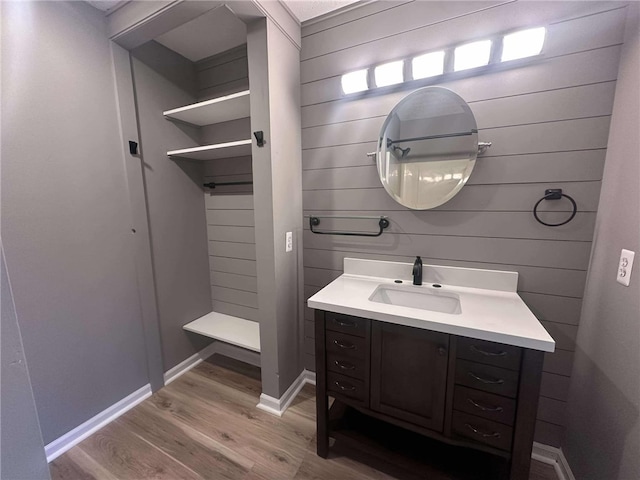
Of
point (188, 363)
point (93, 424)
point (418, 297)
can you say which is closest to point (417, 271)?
point (418, 297)

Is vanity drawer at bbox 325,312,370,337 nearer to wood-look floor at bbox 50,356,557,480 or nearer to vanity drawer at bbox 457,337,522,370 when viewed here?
vanity drawer at bbox 457,337,522,370

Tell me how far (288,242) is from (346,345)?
750mm

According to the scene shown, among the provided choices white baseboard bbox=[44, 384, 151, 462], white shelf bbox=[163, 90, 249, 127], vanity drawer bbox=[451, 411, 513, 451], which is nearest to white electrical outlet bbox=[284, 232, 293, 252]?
white shelf bbox=[163, 90, 249, 127]

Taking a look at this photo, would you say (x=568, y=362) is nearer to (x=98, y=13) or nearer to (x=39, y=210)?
(x=39, y=210)

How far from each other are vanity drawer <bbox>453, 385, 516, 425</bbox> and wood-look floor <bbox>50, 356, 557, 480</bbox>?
480 millimetres

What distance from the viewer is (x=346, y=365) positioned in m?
1.29

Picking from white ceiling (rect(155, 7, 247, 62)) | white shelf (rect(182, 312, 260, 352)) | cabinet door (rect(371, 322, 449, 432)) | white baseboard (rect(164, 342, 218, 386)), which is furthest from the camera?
white baseboard (rect(164, 342, 218, 386))

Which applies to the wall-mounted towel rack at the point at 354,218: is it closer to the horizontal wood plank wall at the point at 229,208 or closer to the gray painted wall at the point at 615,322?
the horizontal wood plank wall at the point at 229,208

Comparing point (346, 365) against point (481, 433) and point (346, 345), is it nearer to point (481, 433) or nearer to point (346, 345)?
point (346, 345)

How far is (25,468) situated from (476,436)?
1435 millimetres

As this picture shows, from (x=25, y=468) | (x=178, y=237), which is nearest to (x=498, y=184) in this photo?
(x=25, y=468)

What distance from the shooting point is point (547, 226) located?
49.2 inches

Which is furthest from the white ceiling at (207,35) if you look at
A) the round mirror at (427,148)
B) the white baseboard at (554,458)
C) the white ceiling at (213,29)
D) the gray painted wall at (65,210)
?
the white baseboard at (554,458)

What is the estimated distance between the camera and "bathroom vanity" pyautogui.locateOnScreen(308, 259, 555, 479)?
986mm
